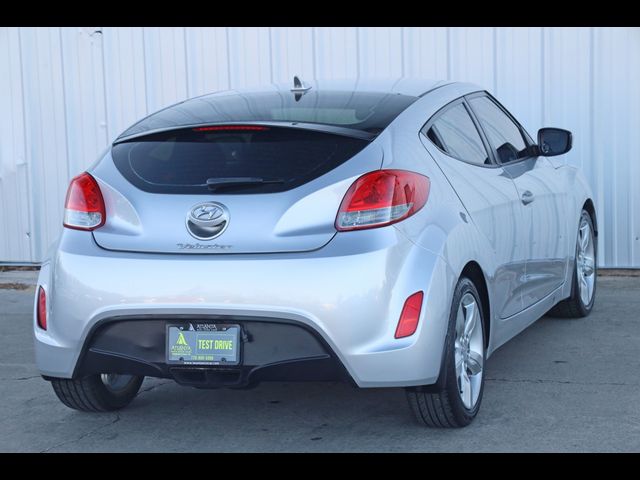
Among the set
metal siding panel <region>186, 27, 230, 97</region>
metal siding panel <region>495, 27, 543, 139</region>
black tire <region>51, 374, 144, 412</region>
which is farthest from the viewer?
metal siding panel <region>186, 27, 230, 97</region>

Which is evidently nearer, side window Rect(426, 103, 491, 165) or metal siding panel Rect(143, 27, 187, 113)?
side window Rect(426, 103, 491, 165)

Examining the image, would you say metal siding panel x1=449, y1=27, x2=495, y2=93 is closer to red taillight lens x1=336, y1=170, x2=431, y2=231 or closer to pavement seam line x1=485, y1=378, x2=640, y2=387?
pavement seam line x1=485, y1=378, x2=640, y2=387

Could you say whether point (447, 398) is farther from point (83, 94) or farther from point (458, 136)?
point (83, 94)

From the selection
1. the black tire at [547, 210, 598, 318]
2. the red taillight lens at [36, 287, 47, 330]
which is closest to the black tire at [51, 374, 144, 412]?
the red taillight lens at [36, 287, 47, 330]

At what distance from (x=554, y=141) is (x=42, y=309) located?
3160 millimetres

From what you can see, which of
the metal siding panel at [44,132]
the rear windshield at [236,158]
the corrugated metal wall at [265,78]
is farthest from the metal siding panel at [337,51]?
the rear windshield at [236,158]

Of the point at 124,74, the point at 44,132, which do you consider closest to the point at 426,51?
the point at 124,74

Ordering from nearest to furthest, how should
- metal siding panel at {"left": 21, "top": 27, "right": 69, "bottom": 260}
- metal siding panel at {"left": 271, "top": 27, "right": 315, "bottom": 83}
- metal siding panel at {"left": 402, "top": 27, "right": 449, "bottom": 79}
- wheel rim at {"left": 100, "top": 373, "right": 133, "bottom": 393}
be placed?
wheel rim at {"left": 100, "top": 373, "right": 133, "bottom": 393} → metal siding panel at {"left": 402, "top": 27, "right": 449, "bottom": 79} → metal siding panel at {"left": 271, "top": 27, "right": 315, "bottom": 83} → metal siding panel at {"left": 21, "top": 27, "right": 69, "bottom": 260}

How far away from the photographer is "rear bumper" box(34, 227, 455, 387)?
4559 millimetres

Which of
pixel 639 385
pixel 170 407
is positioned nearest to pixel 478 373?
pixel 639 385

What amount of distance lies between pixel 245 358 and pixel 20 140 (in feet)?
20.7

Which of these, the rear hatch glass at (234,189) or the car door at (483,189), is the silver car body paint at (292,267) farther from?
the car door at (483,189)

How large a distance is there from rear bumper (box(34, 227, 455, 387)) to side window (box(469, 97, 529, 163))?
5.01 feet

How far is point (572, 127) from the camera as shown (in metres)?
9.34
